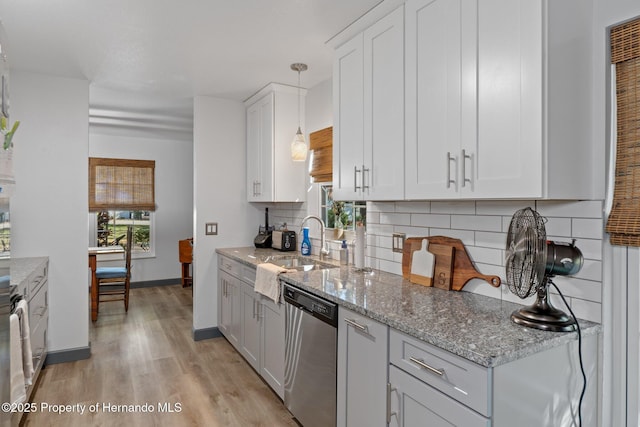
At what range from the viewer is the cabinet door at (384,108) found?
6.42 feet

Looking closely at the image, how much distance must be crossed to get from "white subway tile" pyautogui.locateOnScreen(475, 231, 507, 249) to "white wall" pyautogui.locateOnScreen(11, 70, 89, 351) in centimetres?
315

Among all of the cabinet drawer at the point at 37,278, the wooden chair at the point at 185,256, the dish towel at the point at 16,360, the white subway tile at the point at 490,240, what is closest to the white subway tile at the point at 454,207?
the white subway tile at the point at 490,240

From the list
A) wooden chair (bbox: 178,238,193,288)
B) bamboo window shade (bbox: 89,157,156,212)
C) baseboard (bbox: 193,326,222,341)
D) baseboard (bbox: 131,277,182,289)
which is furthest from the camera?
baseboard (bbox: 131,277,182,289)

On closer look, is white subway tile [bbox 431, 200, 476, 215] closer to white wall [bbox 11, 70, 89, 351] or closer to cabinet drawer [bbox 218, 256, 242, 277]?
cabinet drawer [bbox 218, 256, 242, 277]

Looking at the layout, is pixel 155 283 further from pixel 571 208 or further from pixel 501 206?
pixel 571 208

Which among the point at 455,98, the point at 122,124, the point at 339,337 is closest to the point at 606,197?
the point at 455,98

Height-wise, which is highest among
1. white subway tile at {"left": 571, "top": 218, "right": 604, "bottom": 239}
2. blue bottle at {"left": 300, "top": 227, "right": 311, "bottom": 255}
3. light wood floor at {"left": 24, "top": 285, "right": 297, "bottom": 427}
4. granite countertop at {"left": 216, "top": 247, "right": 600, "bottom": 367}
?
white subway tile at {"left": 571, "top": 218, "right": 604, "bottom": 239}

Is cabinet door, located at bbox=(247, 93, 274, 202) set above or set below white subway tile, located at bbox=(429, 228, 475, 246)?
above

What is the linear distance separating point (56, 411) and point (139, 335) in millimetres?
1446

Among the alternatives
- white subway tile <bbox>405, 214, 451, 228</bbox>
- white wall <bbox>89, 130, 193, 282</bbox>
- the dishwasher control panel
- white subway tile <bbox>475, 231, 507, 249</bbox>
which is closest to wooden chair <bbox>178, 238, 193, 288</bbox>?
white wall <bbox>89, 130, 193, 282</bbox>

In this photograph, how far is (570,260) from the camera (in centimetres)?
140

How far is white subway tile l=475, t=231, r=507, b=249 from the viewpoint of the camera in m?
1.81

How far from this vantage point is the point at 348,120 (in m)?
→ 2.35

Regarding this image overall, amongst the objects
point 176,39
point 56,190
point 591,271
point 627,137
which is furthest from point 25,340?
point 627,137
